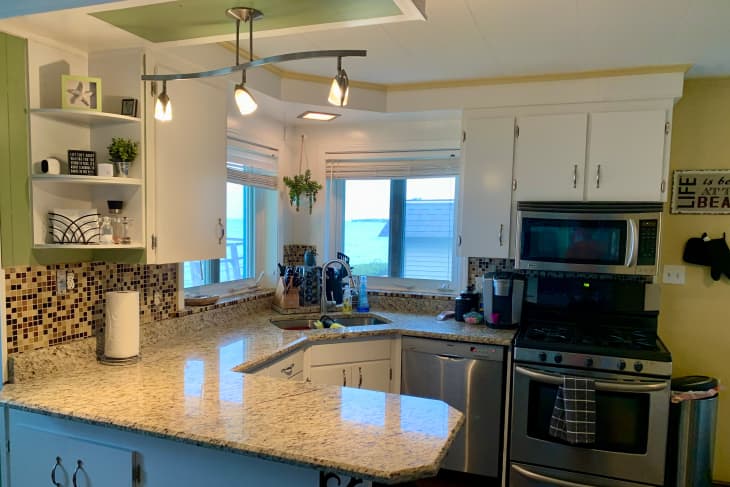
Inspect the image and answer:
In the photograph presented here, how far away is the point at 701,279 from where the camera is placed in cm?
288

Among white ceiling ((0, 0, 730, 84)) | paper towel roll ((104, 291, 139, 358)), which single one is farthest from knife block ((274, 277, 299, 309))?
white ceiling ((0, 0, 730, 84))

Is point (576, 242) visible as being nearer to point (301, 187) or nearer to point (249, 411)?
point (301, 187)

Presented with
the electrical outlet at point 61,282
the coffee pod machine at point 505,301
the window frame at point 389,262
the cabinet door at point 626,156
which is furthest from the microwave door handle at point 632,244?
the electrical outlet at point 61,282

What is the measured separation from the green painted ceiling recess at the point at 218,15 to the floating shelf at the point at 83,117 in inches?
13.2

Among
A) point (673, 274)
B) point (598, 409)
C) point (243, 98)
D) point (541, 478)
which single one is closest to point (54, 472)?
point (243, 98)

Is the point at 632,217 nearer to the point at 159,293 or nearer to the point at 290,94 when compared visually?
the point at 290,94

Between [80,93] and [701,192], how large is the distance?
3.27 meters

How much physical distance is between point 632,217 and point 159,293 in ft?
8.37

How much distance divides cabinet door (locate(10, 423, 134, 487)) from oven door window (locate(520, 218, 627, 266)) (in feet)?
7.35

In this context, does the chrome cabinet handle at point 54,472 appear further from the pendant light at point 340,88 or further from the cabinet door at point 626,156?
the cabinet door at point 626,156

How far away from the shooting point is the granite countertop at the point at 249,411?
4.31ft

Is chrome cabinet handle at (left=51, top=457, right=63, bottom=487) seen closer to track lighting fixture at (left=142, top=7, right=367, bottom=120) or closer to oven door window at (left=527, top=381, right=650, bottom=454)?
track lighting fixture at (left=142, top=7, right=367, bottom=120)

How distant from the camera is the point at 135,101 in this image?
2.00 meters

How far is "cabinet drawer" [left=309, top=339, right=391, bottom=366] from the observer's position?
108 inches
